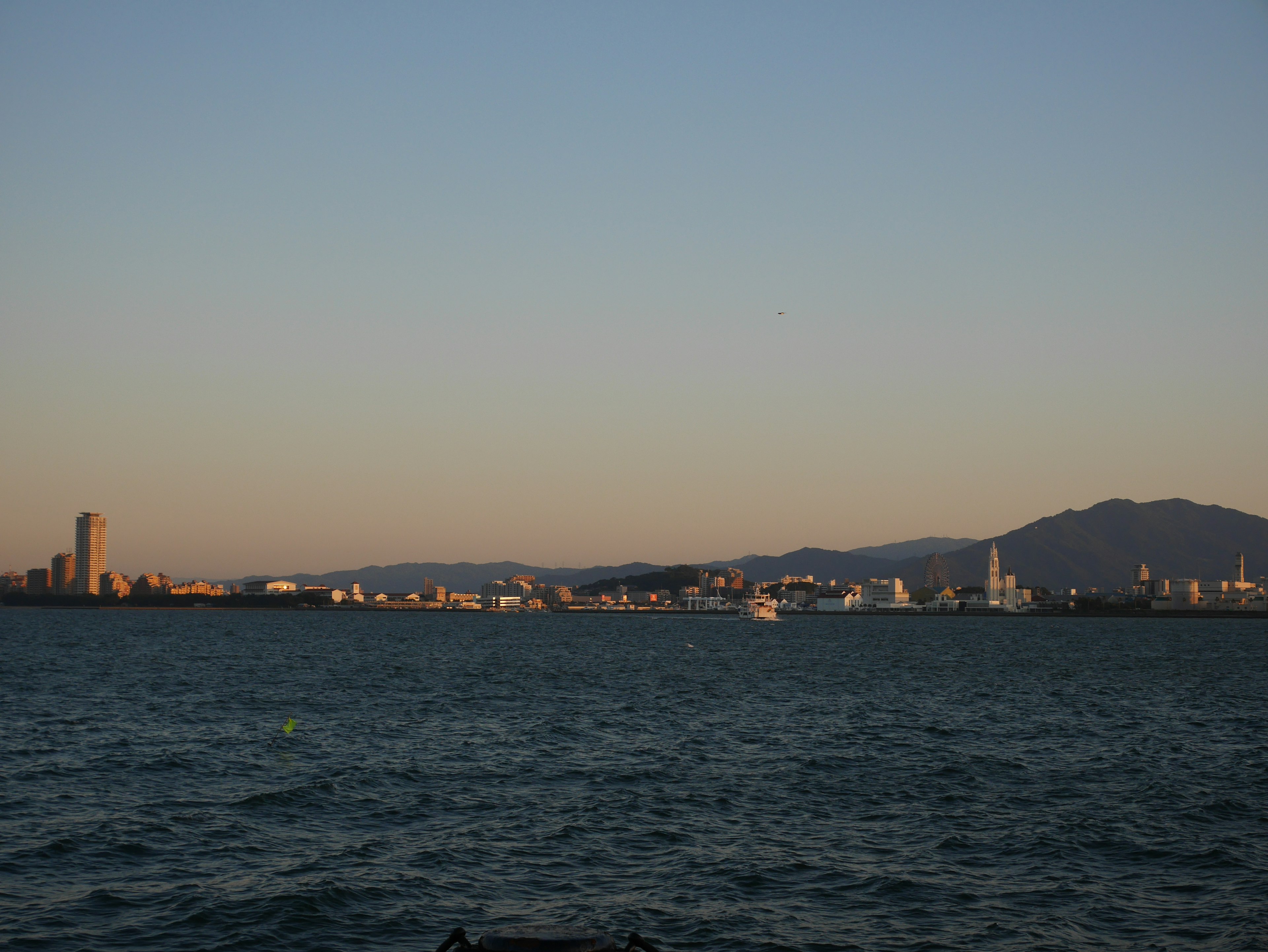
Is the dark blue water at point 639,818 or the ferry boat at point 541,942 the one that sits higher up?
the ferry boat at point 541,942

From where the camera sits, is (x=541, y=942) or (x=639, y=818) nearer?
(x=541, y=942)

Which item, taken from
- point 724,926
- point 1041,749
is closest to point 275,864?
point 724,926

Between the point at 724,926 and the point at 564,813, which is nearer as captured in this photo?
the point at 724,926

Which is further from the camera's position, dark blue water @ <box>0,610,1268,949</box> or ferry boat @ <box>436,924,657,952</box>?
dark blue water @ <box>0,610,1268,949</box>

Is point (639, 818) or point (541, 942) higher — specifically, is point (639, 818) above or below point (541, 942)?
below

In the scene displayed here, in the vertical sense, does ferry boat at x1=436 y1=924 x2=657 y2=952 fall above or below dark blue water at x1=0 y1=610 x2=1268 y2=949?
above

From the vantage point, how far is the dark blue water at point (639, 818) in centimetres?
2144

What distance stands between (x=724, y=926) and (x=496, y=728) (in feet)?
93.8

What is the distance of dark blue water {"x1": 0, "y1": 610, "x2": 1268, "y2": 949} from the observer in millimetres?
21438

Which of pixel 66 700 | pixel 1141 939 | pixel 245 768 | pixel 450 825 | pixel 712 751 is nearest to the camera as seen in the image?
pixel 1141 939

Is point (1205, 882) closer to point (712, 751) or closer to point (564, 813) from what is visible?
point (564, 813)

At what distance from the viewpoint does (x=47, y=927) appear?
2073 cm

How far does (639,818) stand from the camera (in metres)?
30.1

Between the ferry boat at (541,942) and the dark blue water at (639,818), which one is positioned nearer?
the ferry boat at (541,942)
